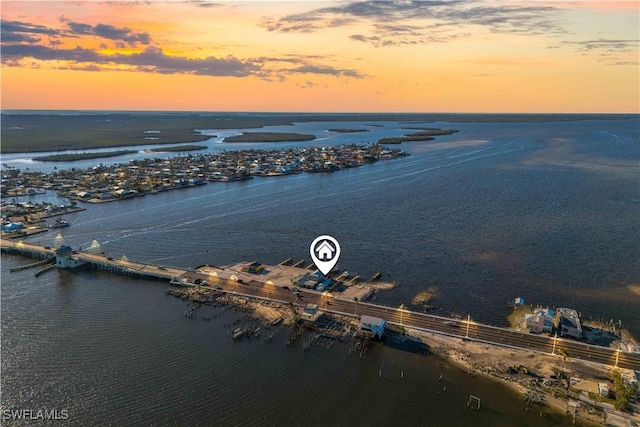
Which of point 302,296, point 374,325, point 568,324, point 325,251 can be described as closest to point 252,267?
point 325,251

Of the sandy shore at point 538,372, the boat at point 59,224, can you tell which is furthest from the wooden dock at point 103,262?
the sandy shore at point 538,372

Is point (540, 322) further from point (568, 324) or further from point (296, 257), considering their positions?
point (296, 257)

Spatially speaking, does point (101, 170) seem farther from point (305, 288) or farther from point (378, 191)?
point (305, 288)

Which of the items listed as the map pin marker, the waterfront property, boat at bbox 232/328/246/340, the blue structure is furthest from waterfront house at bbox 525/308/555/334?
the waterfront property

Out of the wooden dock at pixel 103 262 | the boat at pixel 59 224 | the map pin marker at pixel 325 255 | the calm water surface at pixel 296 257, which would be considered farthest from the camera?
the boat at pixel 59 224

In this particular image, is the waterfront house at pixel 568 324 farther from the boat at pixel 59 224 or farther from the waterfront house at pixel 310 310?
the boat at pixel 59 224

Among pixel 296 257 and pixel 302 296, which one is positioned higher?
pixel 296 257

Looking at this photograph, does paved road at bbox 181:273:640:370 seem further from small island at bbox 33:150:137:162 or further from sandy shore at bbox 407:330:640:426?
small island at bbox 33:150:137:162
